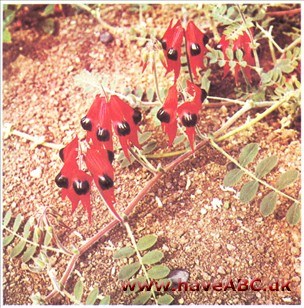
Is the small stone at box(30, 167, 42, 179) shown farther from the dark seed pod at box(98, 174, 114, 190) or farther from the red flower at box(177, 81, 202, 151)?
the red flower at box(177, 81, 202, 151)

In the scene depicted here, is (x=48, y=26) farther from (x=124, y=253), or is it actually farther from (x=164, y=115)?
(x=124, y=253)

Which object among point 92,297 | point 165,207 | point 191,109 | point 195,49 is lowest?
point 92,297

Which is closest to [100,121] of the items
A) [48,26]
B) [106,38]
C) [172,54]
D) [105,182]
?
[105,182]

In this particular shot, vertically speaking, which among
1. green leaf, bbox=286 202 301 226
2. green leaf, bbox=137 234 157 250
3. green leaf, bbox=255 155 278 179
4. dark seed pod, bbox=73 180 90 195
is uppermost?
dark seed pod, bbox=73 180 90 195

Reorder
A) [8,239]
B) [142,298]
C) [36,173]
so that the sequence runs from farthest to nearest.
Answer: [36,173]
[8,239]
[142,298]

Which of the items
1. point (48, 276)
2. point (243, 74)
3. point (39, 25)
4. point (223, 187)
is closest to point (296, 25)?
point (243, 74)

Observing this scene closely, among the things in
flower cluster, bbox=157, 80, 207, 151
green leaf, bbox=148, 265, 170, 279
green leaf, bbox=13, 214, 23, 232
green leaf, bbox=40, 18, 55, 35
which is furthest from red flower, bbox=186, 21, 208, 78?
green leaf, bbox=40, 18, 55, 35

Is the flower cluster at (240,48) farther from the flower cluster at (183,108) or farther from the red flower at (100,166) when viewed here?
the red flower at (100,166)
